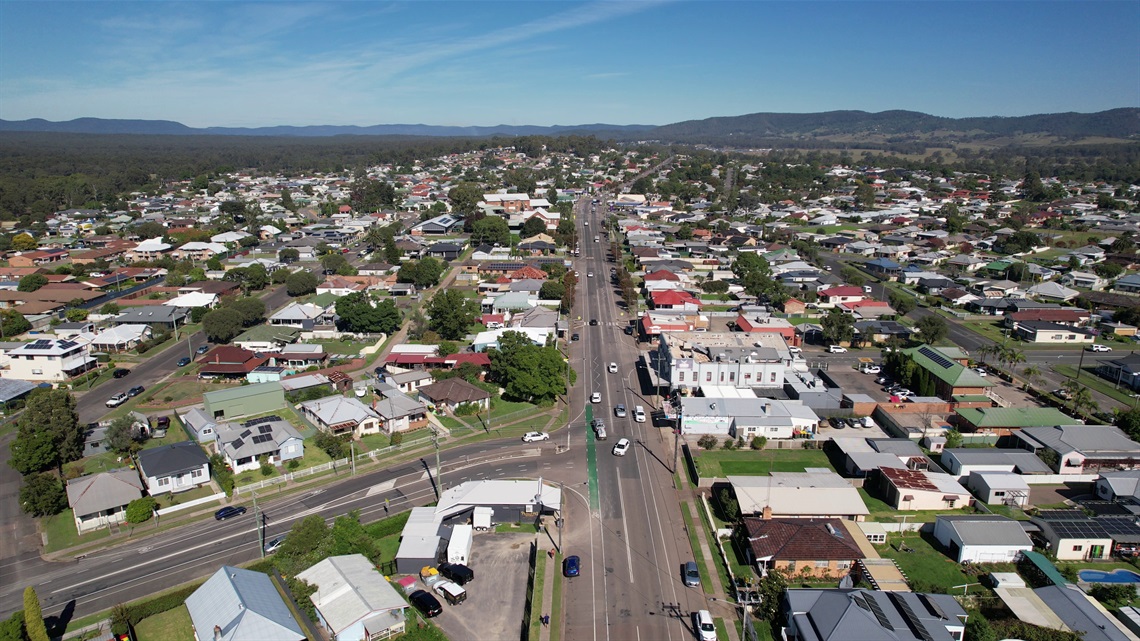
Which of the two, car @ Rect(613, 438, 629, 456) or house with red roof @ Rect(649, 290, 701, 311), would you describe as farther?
house with red roof @ Rect(649, 290, 701, 311)

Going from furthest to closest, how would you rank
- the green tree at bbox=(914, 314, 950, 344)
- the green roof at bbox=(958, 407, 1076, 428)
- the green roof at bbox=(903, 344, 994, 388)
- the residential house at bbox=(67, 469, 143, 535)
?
the green tree at bbox=(914, 314, 950, 344) < the green roof at bbox=(903, 344, 994, 388) < the green roof at bbox=(958, 407, 1076, 428) < the residential house at bbox=(67, 469, 143, 535)

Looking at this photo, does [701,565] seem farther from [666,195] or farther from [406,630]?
[666,195]

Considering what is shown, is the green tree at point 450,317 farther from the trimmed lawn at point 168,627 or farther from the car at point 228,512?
the trimmed lawn at point 168,627

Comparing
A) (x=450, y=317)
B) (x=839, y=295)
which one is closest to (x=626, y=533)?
(x=450, y=317)

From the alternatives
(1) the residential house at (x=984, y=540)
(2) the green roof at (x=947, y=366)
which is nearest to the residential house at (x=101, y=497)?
(1) the residential house at (x=984, y=540)

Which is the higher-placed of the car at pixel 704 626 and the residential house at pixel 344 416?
the residential house at pixel 344 416

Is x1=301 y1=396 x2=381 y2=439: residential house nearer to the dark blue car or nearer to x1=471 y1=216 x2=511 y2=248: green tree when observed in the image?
the dark blue car

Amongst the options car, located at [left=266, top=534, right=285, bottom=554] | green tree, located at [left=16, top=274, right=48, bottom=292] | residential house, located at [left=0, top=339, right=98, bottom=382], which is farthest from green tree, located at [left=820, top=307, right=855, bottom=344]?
green tree, located at [left=16, top=274, right=48, bottom=292]
